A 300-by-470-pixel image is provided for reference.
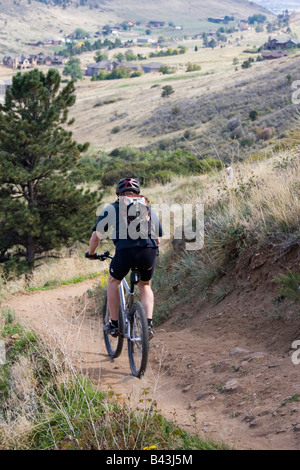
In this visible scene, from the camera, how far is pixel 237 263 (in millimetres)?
6867

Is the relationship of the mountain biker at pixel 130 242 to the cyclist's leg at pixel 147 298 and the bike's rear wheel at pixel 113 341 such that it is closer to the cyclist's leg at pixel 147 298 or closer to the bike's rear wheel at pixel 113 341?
the cyclist's leg at pixel 147 298

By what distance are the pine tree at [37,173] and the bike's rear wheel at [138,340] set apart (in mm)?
13389

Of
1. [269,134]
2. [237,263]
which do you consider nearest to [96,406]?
[237,263]

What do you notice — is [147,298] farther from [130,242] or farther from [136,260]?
[130,242]

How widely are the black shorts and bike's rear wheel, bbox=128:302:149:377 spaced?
0.34 metres

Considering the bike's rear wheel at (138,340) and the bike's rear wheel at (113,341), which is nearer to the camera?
the bike's rear wheel at (138,340)

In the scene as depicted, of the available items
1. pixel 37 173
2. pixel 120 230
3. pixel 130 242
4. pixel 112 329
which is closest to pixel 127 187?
pixel 120 230

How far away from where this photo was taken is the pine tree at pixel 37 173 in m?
18.5

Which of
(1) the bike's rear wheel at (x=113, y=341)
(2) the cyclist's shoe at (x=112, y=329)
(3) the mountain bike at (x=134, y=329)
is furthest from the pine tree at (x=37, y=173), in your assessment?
(3) the mountain bike at (x=134, y=329)

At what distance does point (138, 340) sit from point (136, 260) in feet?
2.50

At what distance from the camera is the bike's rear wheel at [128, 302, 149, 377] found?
16.6 ft

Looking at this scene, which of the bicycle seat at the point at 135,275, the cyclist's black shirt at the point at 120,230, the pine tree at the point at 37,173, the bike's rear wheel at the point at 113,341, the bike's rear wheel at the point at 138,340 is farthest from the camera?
the pine tree at the point at 37,173

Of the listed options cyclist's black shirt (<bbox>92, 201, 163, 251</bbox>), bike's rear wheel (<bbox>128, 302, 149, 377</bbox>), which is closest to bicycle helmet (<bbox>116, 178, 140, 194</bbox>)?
cyclist's black shirt (<bbox>92, 201, 163, 251</bbox>)

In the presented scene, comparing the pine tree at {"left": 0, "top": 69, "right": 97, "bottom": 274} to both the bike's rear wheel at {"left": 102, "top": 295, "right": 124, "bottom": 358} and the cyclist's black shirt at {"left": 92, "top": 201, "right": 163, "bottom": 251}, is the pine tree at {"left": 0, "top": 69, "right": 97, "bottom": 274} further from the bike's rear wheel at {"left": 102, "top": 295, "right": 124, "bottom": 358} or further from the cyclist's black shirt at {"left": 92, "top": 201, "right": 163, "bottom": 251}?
the cyclist's black shirt at {"left": 92, "top": 201, "right": 163, "bottom": 251}
